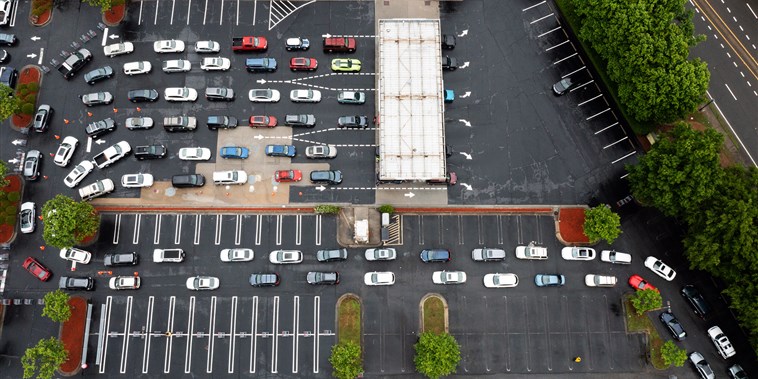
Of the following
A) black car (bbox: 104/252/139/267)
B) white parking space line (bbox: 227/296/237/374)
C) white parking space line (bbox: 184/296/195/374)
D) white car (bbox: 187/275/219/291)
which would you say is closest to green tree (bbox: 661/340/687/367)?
white parking space line (bbox: 227/296/237/374)

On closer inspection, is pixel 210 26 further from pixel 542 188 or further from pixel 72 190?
pixel 542 188

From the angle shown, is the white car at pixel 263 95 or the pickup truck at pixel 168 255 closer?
the pickup truck at pixel 168 255

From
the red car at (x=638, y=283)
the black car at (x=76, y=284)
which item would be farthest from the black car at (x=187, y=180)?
the red car at (x=638, y=283)

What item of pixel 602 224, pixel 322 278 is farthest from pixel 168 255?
pixel 602 224

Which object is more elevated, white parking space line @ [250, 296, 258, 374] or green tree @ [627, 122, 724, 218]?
green tree @ [627, 122, 724, 218]

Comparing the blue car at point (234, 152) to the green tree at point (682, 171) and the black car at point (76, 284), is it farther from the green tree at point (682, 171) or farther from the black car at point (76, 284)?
the green tree at point (682, 171)

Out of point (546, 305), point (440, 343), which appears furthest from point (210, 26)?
point (546, 305)

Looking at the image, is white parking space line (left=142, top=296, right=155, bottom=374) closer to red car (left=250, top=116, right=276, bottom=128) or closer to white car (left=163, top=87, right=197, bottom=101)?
red car (left=250, top=116, right=276, bottom=128)
